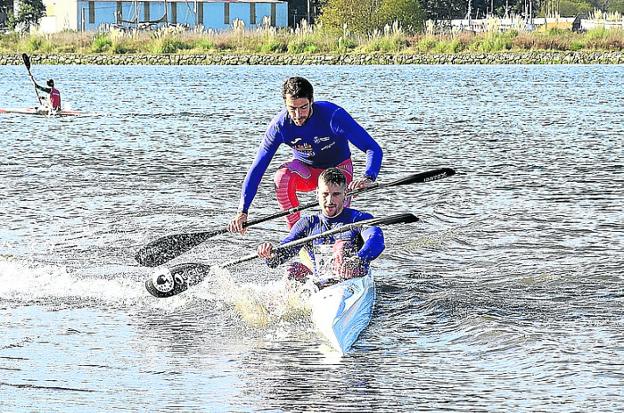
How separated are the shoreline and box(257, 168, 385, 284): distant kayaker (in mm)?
53448

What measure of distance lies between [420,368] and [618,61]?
56151 millimetres

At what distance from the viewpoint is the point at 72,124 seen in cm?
3075

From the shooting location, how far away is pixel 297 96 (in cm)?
1012

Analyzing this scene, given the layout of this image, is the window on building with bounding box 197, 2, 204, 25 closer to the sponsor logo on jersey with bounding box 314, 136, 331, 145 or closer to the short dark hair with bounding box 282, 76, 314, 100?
the sponsor logo on jersey with bounding box 314, 136, 331, 145

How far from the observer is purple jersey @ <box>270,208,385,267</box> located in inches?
391

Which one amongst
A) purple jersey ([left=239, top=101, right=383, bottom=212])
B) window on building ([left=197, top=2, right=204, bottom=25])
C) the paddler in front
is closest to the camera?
purple jersey ([left=239, top=101, right=383, bottom=212])

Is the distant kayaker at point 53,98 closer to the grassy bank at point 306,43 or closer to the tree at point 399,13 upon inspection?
the grassy bank at point 306,43

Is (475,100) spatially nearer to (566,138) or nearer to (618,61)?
(566,138)

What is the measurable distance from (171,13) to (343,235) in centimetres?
7775

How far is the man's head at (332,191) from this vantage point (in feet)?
32.5

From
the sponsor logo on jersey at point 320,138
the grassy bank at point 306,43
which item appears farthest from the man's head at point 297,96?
the grassy bank at point 306,43

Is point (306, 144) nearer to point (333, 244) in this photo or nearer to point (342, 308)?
point (333, 244)

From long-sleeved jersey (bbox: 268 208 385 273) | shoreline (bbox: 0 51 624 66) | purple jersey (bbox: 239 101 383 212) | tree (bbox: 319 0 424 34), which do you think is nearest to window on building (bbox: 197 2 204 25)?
tree (bbox: 319 0 424 34)

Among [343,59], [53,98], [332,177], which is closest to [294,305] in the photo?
[332,177]
